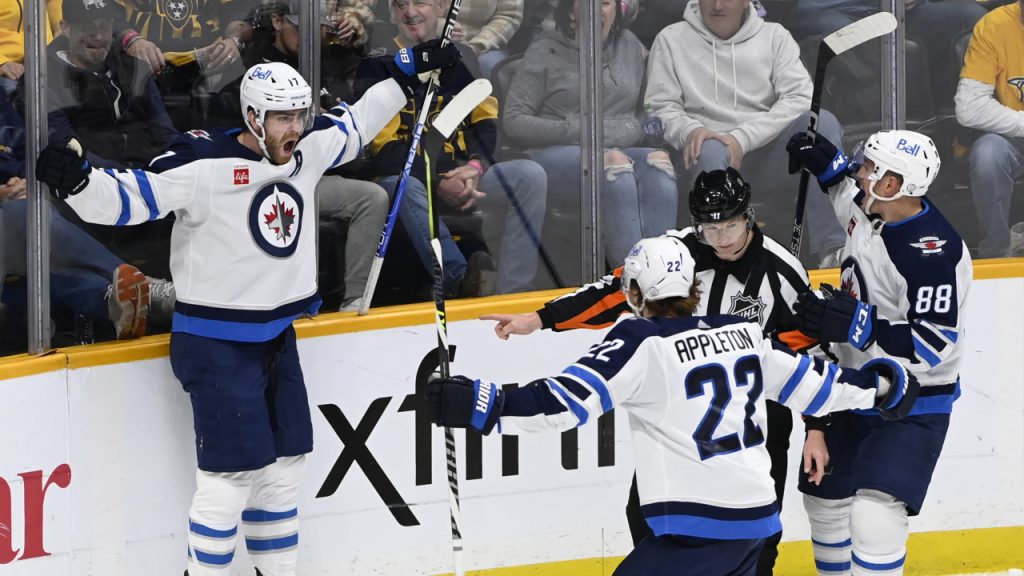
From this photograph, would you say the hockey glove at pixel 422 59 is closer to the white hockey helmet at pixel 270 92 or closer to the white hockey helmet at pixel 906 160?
the white hockey helmet at pixel 270 92

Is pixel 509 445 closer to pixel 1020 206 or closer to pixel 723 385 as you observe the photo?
pixel 723 385

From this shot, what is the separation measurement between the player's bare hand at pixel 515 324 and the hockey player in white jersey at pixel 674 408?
1.71 ft

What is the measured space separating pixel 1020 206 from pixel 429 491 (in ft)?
6.45

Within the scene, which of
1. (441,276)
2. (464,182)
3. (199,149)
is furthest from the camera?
(464,182)

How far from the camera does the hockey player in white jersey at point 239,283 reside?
3506 mm

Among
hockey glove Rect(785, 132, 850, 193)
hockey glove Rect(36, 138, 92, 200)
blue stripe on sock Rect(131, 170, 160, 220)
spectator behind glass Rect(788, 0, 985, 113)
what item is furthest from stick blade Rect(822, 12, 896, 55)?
hockey glove Rect(36, 138, 92, 200)

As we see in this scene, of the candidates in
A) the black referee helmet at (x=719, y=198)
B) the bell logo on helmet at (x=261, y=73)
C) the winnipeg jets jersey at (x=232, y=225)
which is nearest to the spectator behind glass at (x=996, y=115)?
the black referee helmet at (x=719, y=198)

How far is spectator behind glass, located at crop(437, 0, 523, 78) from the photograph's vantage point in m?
4.02

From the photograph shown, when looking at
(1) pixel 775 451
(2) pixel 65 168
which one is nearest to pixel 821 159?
(1) pixel 775 451

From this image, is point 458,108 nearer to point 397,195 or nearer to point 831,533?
point 397,195

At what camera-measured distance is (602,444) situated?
166 inches

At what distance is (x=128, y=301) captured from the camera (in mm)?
3686

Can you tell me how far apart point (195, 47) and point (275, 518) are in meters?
1.17

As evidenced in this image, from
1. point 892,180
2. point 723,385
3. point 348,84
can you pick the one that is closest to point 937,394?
point 892,180
